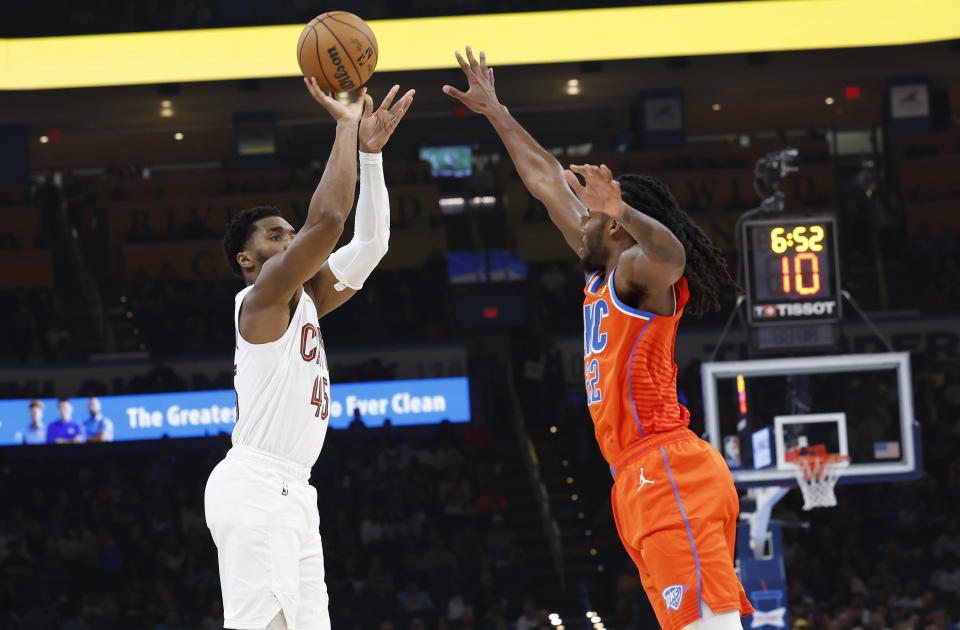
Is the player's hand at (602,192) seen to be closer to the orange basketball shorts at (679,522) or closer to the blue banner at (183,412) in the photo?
the orange basketball shorts at (679,522)

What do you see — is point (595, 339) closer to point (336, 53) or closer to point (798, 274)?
point (336, 53)

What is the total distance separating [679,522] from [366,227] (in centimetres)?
155

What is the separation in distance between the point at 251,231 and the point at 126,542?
11.3 metres

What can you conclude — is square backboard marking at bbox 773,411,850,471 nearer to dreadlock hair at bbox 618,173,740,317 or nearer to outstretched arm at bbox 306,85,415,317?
dreadlock hair at bbox 618,173,740,317

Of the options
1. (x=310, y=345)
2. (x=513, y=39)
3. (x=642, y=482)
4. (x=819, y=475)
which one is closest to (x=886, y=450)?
(x=819, y=475)

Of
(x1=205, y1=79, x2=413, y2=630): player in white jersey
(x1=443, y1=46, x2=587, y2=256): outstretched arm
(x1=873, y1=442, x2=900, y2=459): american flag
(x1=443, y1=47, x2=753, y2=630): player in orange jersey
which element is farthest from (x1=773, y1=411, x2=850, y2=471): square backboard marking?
(x1=205, y1=79, x2=413, y2=630): player in white jersey

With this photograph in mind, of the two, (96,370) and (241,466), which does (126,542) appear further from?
(241,466)

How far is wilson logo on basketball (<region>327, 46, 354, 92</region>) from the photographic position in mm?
4902

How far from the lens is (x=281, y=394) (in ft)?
14.1

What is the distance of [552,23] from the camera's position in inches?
566

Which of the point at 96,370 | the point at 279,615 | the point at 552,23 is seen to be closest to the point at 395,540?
the point at 96,370

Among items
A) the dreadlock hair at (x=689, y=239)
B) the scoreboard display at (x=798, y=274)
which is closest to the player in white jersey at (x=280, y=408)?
the dreadlock hair at (x=689, y=239)

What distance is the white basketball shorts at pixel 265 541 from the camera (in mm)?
4074

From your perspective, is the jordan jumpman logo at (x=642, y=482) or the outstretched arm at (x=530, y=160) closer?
the jordan jumpman logo at (x=642, y=482)
